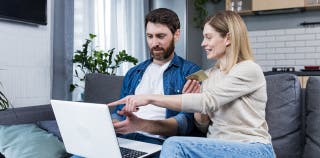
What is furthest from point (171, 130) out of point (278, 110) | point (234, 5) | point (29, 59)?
point (234, 5)

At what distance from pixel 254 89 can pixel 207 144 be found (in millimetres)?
297

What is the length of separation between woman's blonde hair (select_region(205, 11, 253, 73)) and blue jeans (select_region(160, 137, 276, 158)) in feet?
1.08

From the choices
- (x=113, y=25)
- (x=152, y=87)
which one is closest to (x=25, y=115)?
(x=152, y=87)

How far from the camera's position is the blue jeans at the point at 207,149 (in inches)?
43.4

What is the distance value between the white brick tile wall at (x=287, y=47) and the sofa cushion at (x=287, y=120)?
2647mm

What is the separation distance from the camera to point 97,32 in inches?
131

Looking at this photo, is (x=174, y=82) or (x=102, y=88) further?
(x=102, y=88)

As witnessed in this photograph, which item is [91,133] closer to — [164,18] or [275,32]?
[164,18]

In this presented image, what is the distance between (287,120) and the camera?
4.96 ft

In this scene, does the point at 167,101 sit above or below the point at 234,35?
below

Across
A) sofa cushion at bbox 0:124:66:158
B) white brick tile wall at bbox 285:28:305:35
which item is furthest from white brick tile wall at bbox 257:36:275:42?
sofa cushion at bbox 0:124:66:158

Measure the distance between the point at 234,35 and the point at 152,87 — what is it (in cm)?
52

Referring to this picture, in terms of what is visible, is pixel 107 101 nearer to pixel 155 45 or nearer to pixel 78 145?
pixel 155 45

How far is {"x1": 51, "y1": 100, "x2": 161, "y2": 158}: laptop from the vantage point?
1.07 metres
